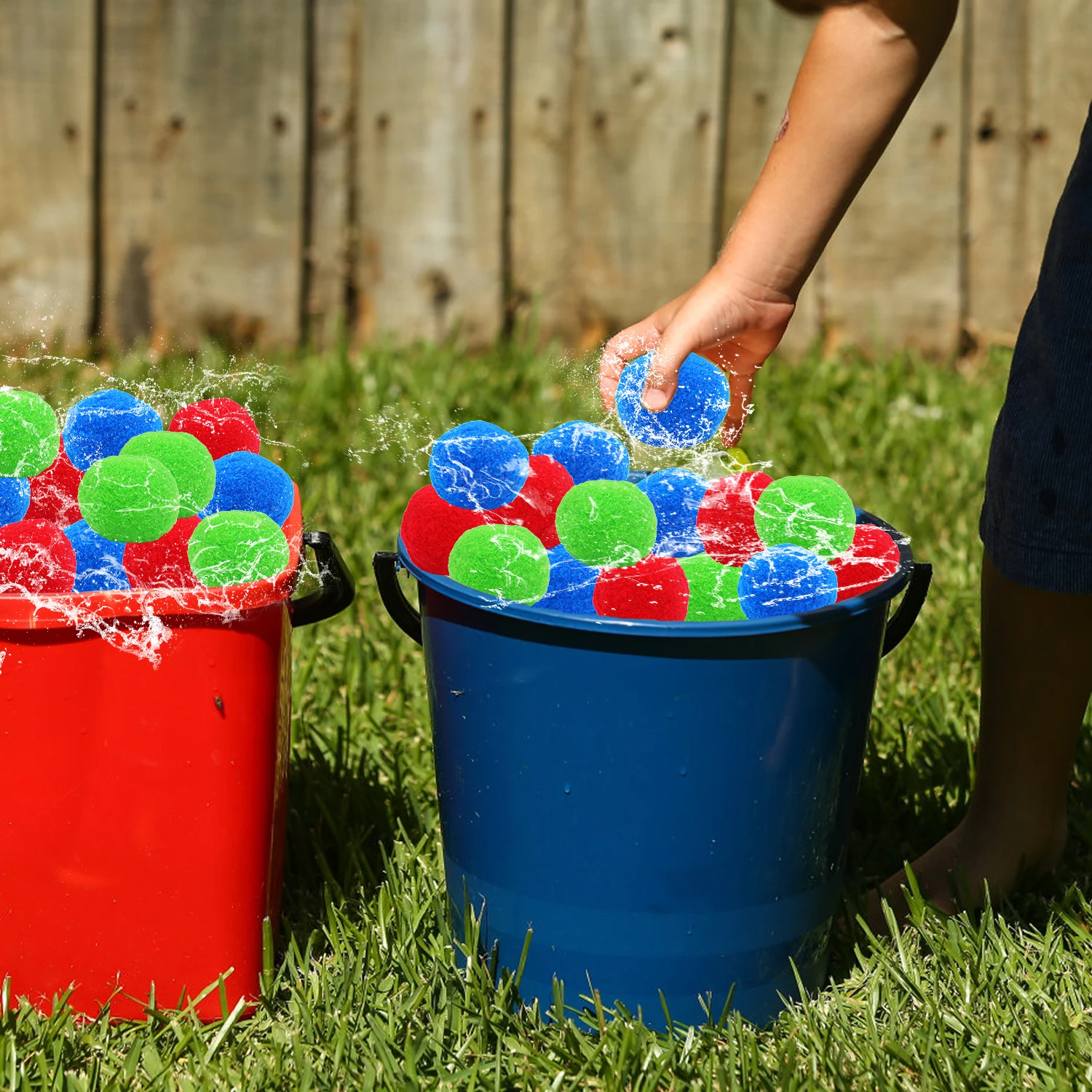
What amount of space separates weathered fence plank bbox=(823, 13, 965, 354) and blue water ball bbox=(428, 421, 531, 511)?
7.52 ft

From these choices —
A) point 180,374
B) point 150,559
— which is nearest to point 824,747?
point 150,559

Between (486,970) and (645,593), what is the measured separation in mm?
487

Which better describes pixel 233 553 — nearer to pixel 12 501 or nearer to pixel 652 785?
pixel 12 501

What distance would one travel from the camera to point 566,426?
1.44 m

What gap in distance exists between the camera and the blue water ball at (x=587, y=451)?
1425 mm

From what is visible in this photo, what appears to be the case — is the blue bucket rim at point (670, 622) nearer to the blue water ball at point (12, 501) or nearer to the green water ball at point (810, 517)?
the green water ball at point (810, 517)

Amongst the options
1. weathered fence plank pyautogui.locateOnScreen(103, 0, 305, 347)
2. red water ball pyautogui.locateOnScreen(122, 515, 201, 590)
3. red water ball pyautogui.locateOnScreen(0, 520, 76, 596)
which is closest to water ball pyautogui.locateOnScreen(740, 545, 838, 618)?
red water ball pyautogui.locateOnScreen(122, 515, 201, 590)

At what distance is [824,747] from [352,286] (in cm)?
243

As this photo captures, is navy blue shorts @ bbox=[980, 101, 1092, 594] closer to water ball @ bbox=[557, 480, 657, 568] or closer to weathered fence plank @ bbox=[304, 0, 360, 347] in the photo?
water ball @ bbox=[557, 480, 657, 568]

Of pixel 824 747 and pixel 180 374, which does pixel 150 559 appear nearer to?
pixel 824 747

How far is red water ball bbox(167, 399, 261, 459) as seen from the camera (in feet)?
4.87

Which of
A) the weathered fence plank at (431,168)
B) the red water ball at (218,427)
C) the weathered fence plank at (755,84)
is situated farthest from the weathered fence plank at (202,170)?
the red water ball at (218,427)

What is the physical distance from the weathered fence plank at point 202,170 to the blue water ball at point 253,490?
6.78 ft

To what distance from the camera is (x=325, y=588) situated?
56.4 inches
